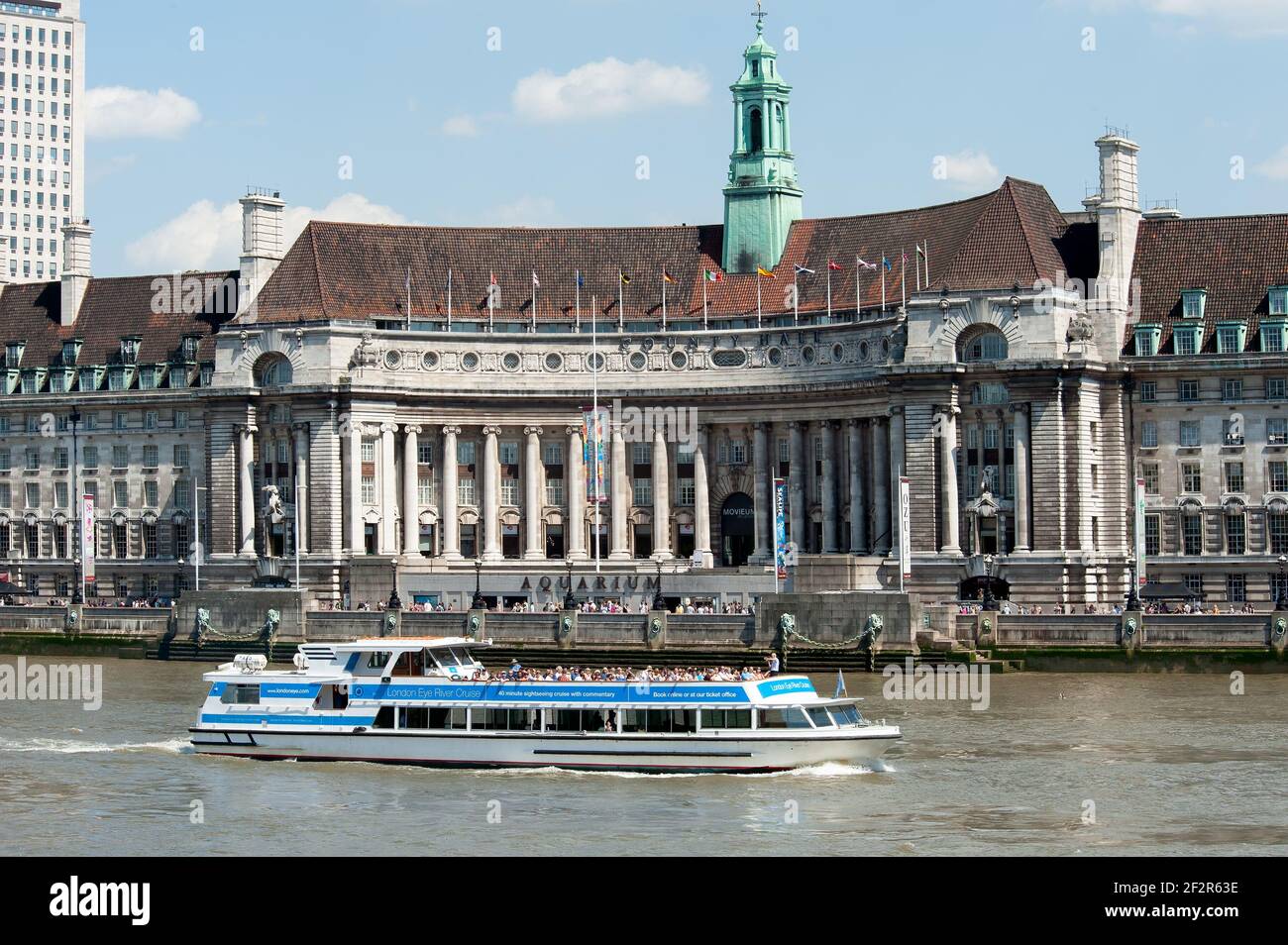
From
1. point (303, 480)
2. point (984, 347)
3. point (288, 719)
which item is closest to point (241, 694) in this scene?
point (288, 719)

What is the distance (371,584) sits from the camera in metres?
128

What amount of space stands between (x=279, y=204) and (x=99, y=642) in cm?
3387

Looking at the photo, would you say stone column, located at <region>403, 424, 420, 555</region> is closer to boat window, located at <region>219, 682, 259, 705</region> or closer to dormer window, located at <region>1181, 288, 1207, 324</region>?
dormer window, located at <region>1181, 288, 1207, 324</region>

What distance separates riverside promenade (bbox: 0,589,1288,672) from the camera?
10100 centimetres

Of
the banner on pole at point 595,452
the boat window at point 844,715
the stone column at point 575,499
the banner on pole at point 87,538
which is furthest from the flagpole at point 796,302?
the boat window at point 844,715

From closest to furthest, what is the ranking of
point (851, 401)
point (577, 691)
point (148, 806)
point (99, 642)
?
point (148, 806), point (577, 691), point (99, 642), point (851, 401)

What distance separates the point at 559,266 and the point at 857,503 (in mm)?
23222

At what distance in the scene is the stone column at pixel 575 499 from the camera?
13888 cm

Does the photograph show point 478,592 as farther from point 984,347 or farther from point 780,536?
point 984,347

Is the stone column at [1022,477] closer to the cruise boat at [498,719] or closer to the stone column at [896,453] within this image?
the stone column at [896,453]

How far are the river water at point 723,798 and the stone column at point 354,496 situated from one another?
165 ft
